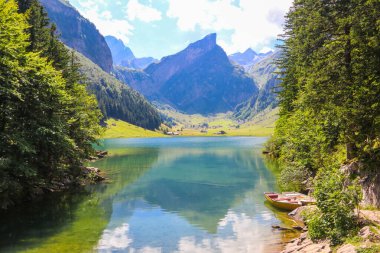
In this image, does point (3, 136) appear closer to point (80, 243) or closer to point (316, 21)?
point (80, 243)

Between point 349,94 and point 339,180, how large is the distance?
843cm

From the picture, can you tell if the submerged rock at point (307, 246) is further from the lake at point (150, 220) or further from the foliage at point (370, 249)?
the foliage at point (370, 249)

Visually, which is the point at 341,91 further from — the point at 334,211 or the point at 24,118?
the point at 24,118

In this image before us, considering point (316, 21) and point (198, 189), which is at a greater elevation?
point (316, 21)

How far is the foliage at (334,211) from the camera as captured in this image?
66.6ft

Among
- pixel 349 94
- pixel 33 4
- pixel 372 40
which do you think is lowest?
pixel 349 94

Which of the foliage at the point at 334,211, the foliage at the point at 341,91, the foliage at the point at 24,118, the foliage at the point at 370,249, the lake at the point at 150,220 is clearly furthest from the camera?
the foliage at the point at 24,118

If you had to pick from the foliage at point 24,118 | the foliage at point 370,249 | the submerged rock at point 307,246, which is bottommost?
the submerged rock at point 307,246

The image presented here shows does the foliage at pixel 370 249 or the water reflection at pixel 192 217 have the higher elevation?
the foliage at pixel 370 249

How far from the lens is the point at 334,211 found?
21.2 meters

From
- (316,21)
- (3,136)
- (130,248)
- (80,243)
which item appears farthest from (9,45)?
(316,21)

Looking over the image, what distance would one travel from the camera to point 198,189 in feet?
174

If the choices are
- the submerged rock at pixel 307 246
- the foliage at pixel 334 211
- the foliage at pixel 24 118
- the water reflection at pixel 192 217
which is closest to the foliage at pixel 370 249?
the submerged rock at pixel 307 246

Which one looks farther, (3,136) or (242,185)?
(242,185)
